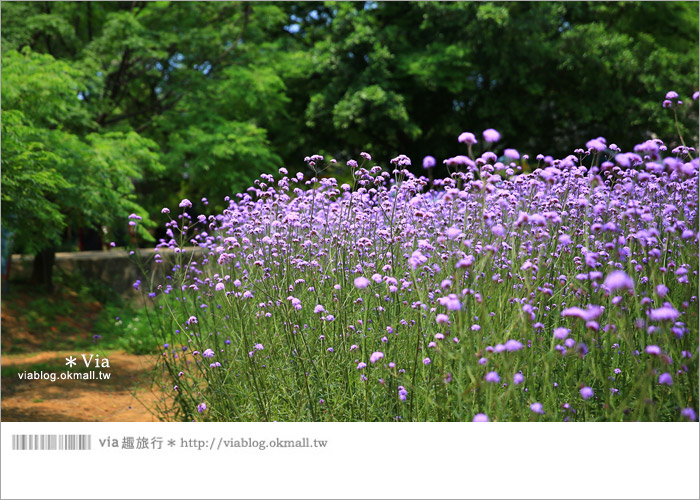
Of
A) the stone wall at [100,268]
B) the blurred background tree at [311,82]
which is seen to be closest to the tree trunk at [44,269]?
the stone wall at [100,268]

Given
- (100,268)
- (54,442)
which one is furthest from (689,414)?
(100,268)

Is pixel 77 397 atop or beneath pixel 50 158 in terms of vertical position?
beneath

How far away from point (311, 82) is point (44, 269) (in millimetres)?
7664

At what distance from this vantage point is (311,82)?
1476cm

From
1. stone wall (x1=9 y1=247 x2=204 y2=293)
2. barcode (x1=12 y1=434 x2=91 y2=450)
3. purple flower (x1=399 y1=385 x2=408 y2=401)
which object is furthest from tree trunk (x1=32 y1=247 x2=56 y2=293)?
purple flower (x1=399 y1=385 x2=408 y2=401)

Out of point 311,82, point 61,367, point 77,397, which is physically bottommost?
point 77,397

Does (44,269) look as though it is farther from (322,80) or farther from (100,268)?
(322,80)

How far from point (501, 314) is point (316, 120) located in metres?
12.4

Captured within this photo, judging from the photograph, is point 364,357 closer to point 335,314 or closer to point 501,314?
point 335,314

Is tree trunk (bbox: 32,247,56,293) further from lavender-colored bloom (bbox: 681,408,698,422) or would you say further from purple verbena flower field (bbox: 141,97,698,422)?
lavender-colored bloom (bbox: 681,408,698,422)

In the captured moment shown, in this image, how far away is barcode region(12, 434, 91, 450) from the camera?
240 centimetres

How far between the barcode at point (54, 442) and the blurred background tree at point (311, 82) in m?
5.38

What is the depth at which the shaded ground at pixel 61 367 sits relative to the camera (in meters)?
5.01

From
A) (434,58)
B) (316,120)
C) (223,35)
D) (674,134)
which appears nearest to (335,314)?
(223,35)
